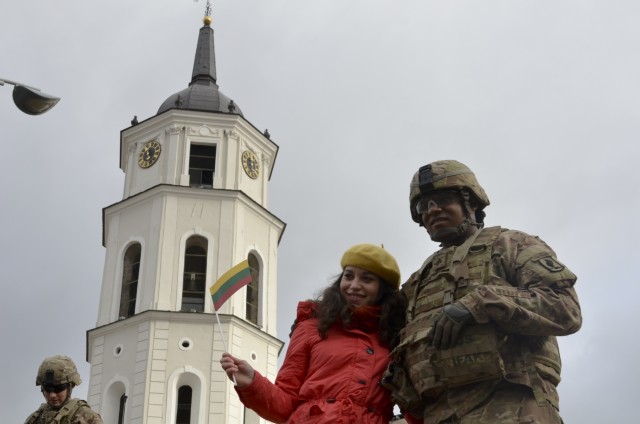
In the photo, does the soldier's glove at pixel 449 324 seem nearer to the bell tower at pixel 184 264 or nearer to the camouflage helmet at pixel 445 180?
the camouflage helmet at pixel 445 180

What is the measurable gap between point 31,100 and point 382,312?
6083 mm

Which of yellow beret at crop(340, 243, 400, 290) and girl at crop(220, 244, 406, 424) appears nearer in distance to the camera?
girl at crop(220, 244, 406, 424)

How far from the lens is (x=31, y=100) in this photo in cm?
1041

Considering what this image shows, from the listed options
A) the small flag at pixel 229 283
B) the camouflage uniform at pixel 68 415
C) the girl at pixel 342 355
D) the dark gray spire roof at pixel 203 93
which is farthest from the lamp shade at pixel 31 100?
the dark gray spire roof at pixel 203 93

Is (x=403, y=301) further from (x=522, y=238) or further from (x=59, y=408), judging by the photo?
(x=59, y=408)

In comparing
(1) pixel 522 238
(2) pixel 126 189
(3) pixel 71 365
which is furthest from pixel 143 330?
(1) pixel 522 238

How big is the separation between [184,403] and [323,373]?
77.7 ft

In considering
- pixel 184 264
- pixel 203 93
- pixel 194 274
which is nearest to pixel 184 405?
pixel 194 274

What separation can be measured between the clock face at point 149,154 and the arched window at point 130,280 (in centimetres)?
315

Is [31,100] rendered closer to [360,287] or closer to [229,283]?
[229,283]

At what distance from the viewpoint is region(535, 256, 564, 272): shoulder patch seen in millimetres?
4809

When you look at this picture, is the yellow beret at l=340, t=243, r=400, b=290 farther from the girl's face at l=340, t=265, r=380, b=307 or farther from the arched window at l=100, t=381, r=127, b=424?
the arched window at l=100, t=381, r=127, b=424

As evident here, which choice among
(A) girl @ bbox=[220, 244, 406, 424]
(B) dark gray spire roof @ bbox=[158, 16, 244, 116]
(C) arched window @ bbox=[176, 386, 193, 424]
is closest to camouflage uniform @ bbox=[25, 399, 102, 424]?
(A) girl @ bbox=[220, 244, 406, 424]

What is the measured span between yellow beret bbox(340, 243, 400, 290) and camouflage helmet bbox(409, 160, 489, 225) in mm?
489
